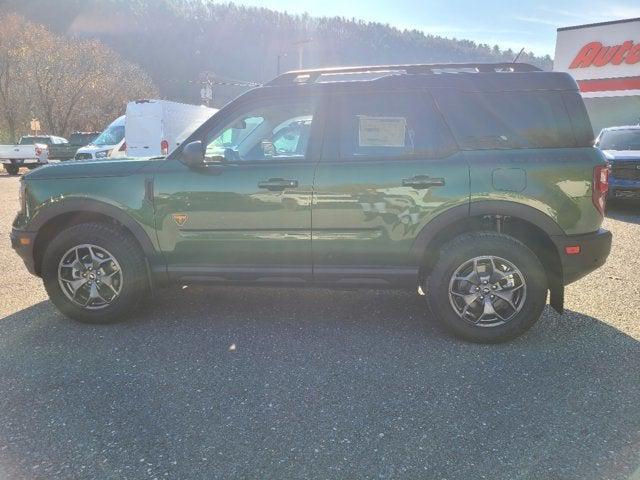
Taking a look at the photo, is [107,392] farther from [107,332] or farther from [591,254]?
[591,254]

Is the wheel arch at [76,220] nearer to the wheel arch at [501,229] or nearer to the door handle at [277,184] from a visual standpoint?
the door handle at [277,184]

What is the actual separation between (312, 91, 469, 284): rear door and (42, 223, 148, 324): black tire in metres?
1.44

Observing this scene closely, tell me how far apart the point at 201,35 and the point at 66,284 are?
338 feet

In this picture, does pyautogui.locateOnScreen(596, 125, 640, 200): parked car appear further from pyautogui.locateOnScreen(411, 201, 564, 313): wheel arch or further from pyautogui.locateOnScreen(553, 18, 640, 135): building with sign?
pyautogui.locateOnScreen(553, 18, 640, 135): building with sign

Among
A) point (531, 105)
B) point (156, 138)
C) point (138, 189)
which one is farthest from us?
point (156, 138)

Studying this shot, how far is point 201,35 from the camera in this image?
96.9 meters

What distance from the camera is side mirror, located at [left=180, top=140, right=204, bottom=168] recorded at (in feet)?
12.3

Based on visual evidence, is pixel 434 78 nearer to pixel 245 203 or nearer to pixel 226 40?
pixel 245 203

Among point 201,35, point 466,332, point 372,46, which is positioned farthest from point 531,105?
point 201,35

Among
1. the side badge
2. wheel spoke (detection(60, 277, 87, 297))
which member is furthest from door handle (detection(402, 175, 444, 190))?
wheel spoke (detection(60, 277, 87, 297))

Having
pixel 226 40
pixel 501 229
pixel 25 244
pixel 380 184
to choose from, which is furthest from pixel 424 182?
→ pixel 226 40

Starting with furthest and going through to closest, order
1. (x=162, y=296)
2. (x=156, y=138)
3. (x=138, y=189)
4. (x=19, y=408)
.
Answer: (x=156, y=138) → (x=162, y=296) → (x=138, y=189) → (x=19, y=408)

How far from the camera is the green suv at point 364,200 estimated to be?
11.9ft

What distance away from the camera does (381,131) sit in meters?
3.80
